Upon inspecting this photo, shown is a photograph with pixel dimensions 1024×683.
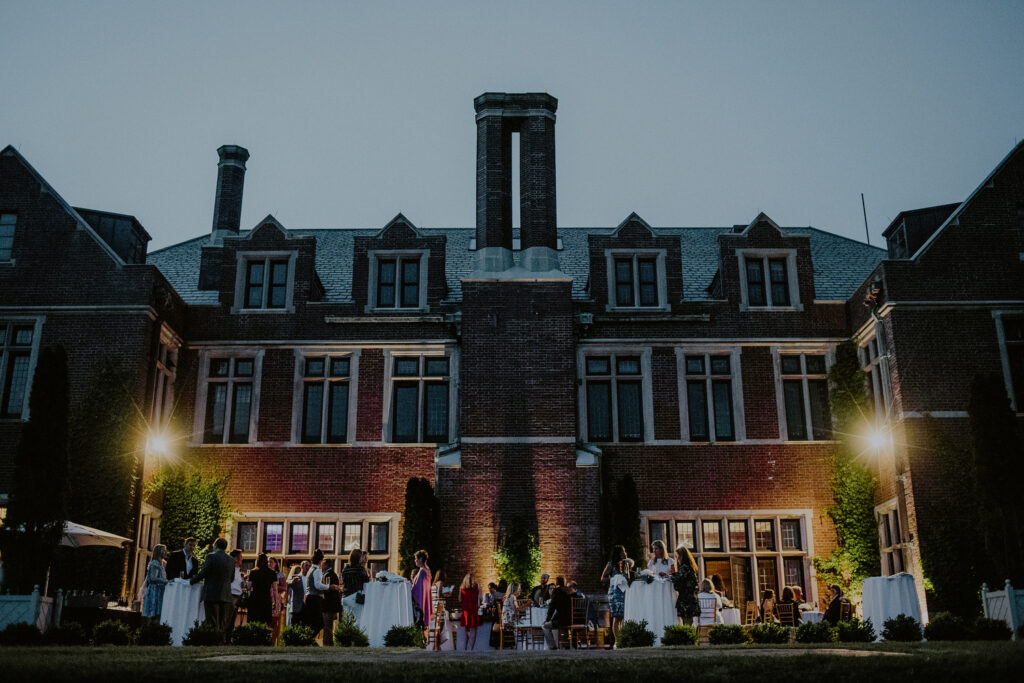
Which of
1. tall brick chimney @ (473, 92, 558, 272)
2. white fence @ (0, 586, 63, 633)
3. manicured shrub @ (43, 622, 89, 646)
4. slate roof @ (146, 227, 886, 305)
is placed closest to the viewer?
manicured shrub @ (43, 622, 89, 646)

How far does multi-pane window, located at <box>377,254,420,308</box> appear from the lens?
944 inches

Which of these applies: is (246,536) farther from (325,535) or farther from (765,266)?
(765,266)

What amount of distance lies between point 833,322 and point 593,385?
5.71 m

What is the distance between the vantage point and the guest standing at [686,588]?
16.6 meters

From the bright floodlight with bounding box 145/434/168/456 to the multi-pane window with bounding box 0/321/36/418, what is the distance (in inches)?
102

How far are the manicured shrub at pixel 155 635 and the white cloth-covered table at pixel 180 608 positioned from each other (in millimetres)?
1080

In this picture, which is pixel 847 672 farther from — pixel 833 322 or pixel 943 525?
pixel 833 322

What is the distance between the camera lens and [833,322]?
2364 centimetres

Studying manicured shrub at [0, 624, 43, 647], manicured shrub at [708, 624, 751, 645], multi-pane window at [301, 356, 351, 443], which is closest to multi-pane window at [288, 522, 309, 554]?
multi-pane window at [301, 356, 351, 443]

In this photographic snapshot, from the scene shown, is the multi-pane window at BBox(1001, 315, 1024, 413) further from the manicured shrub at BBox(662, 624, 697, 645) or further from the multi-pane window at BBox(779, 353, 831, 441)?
the manicured shrub at BBox(662, 624, 697, 645)

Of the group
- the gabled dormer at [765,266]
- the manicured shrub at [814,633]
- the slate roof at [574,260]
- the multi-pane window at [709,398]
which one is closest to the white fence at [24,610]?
the slate roof at [574,260]

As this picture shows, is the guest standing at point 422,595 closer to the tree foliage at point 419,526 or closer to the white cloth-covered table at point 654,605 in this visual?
the tree foliage at point 419,526

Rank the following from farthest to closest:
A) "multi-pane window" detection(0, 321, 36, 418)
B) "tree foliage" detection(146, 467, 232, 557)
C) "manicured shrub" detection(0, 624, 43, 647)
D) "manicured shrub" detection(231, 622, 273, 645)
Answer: "tree foliage" detection(146, 467, 232, 557), "multi-pane window" detection(0, 321, 36, 418), "manicured shrub" detection(231, 622, 273, 645), "manicured shrub" detection(0, 624, 43, 647)

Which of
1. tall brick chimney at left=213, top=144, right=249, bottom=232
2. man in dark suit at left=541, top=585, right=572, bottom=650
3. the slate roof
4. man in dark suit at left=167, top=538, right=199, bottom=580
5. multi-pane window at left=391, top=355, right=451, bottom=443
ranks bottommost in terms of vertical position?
man in dark suit at left=541, top=585, right=572, bottom=650
